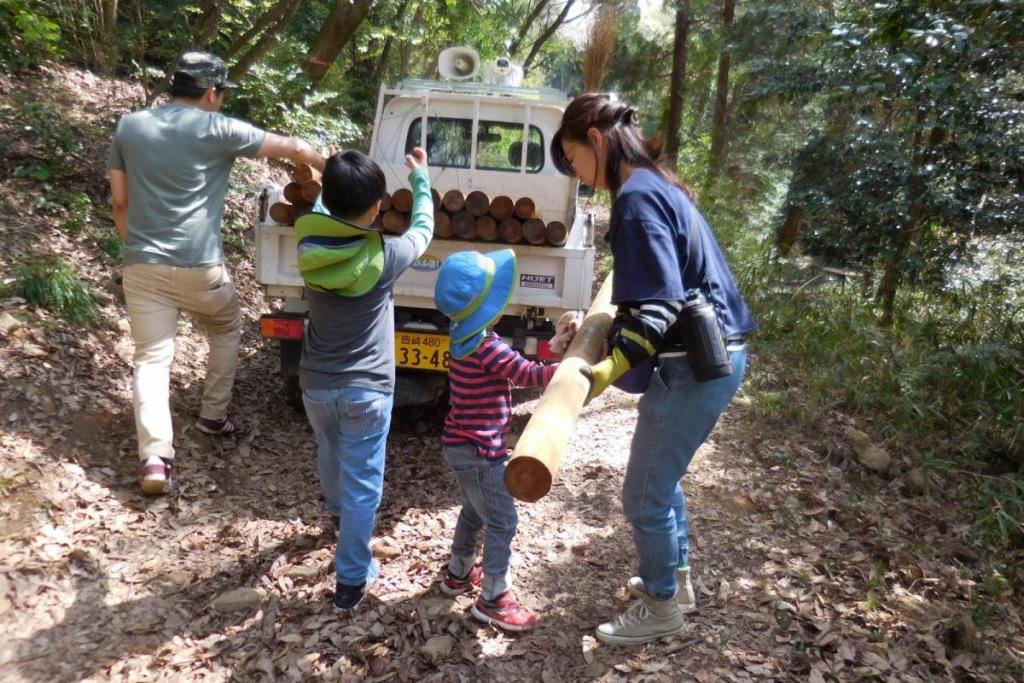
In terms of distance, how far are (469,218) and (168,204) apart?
1586mm

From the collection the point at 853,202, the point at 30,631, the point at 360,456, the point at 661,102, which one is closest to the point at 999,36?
the point at 853,202

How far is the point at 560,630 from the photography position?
292 cm

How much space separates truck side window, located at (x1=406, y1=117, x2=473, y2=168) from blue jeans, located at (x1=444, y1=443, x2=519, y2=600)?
3.23 meters

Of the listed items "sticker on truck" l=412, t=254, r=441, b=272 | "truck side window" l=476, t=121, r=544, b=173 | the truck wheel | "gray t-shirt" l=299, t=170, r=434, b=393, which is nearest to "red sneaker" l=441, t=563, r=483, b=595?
"gray t-shirt" l=299, t=170, r=434, b=393

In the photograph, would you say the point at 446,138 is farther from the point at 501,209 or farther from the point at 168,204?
the point at 168,204

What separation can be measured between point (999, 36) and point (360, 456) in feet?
13.9

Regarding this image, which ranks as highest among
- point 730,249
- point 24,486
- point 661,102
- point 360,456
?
point 661,102

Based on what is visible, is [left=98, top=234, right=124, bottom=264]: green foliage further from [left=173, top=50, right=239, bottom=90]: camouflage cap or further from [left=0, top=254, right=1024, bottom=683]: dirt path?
[left=173, top=50, right=239, bottom=90]: camouflage cap

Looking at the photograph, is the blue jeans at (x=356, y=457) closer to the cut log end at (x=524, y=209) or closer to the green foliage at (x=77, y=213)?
the cut log end at (x=524, y=209)

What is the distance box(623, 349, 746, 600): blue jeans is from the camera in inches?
94.0

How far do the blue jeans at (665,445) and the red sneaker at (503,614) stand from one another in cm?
56

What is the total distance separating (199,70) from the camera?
137 inches

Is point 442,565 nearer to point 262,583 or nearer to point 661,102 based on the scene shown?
point 262,583

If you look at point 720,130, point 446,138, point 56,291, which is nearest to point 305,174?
point 446,138
